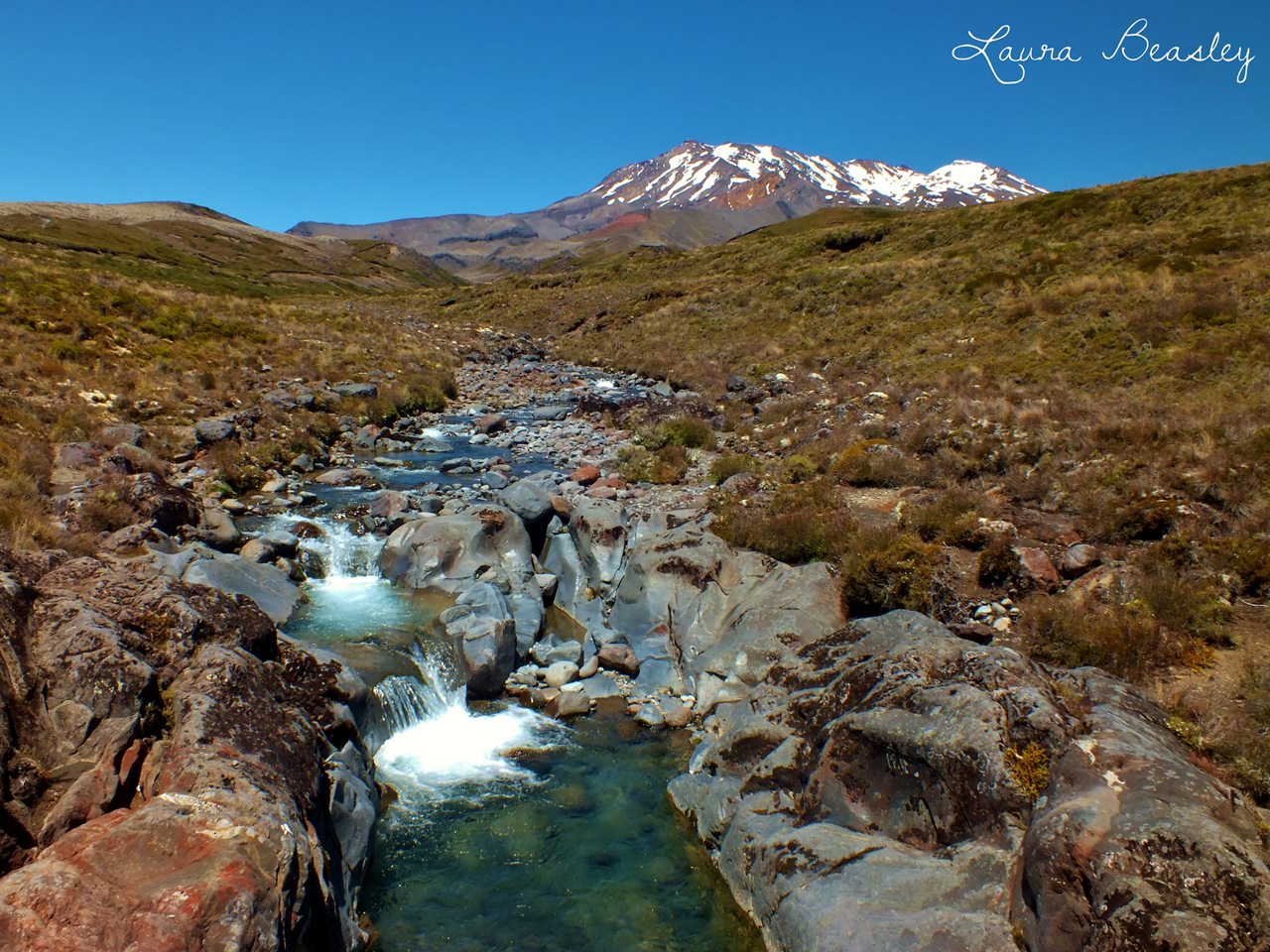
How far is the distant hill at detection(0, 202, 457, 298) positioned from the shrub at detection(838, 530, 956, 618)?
73.1 metres

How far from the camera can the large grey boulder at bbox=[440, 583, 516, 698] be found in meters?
11.0

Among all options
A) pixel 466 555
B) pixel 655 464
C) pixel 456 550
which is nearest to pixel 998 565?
pixel 466 555

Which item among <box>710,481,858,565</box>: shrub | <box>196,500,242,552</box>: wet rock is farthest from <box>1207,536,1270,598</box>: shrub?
<box>196,500,242,552</box>: wet rock

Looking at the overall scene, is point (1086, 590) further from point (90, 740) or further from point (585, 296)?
point (585, 296)

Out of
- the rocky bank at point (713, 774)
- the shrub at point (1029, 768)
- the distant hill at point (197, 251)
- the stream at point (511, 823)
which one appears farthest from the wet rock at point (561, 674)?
the distant hill at point (197, 251)

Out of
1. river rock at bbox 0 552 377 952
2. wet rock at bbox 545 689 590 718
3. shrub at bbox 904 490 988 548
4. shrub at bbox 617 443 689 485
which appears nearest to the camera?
river rock at bbox 0 552 377 952

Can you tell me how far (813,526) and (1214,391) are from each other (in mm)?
11346

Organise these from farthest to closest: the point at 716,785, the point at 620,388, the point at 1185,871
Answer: the point at 620,388, the point at 716,785, the point at 1185,871

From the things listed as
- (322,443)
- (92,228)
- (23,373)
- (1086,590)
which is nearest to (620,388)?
(322,443)

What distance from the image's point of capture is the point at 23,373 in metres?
19.4

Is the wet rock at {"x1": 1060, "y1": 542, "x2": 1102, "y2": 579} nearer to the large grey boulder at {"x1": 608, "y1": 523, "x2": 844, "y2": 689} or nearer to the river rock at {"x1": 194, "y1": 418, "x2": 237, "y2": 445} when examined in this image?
the large grey boulder at {"x1": 608, "y1": 523, "x2": 844, "y2": 689}

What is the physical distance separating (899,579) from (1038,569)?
6.71 ft

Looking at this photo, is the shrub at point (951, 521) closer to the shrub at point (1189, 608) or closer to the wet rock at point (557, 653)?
the shrub at point (1189, 608)

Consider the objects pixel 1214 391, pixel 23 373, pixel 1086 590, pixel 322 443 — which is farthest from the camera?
pixel 322 443
